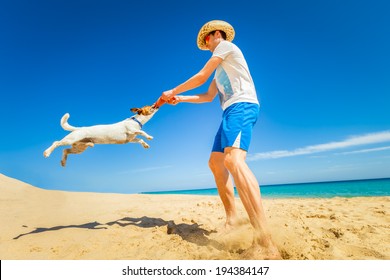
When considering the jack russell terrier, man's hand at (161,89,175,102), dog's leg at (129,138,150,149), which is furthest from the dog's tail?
man's hand at (161,89,175,102)

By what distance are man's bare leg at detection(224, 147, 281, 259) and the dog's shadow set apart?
69 centimetres

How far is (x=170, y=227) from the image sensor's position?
3725 millimetres

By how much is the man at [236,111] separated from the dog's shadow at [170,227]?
43 centimetres

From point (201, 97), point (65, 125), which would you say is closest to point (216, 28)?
point (201, 97)

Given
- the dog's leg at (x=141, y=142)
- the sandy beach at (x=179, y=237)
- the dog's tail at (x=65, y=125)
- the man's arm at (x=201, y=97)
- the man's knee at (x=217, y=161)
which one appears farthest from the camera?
the dog's tail at (x=65, y=125)

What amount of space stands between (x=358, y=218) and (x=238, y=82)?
2963 mm

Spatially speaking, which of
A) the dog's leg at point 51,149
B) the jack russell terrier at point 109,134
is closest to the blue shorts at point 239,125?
the jack russell terrier at point 109,134

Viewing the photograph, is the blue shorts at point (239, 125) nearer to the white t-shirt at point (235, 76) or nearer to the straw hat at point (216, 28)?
the white t-shirt at point (235, 76)

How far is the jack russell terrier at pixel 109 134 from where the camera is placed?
4.40 metres

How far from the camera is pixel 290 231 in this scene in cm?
295

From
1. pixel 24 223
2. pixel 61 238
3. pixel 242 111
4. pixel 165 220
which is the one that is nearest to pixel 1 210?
pixel 24 223

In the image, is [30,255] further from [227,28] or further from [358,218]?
[358,218]

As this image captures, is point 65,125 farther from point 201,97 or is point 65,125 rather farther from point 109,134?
point 201,97

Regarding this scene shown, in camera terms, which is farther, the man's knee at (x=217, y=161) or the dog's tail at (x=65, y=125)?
the dog's tail at (x=65, y=125)
